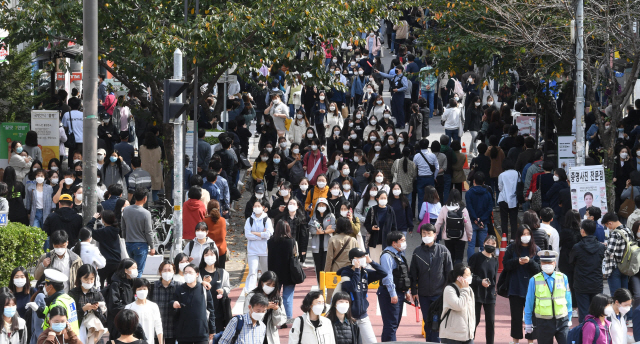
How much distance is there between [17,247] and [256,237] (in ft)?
11.0

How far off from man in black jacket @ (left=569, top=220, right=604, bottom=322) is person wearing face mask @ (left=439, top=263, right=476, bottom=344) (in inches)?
91.7

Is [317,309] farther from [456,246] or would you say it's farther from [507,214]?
[507,214]

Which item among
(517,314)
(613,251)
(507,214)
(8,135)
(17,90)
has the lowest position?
(517,314)

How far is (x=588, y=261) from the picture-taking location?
12.0m

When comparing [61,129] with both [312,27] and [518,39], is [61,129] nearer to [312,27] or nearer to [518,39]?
[312,27]

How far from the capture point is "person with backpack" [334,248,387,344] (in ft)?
34.9

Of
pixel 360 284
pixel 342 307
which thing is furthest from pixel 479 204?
pixel 342 307

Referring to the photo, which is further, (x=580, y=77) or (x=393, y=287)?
(x=580, y=77)

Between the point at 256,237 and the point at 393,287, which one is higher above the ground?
the point at 256,237

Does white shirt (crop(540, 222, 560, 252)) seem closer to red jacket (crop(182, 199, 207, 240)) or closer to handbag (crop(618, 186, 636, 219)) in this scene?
handbag (crop(618, 186, 636, 219))

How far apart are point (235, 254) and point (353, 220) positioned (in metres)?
3.74

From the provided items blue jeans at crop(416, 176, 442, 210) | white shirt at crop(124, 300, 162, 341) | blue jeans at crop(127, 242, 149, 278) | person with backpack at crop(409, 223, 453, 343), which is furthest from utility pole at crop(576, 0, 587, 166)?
white shirt at crop(124, 300, 162, 341)

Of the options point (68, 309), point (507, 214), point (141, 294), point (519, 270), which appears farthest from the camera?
point (507, 214)

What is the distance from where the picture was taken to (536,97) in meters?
19.8
